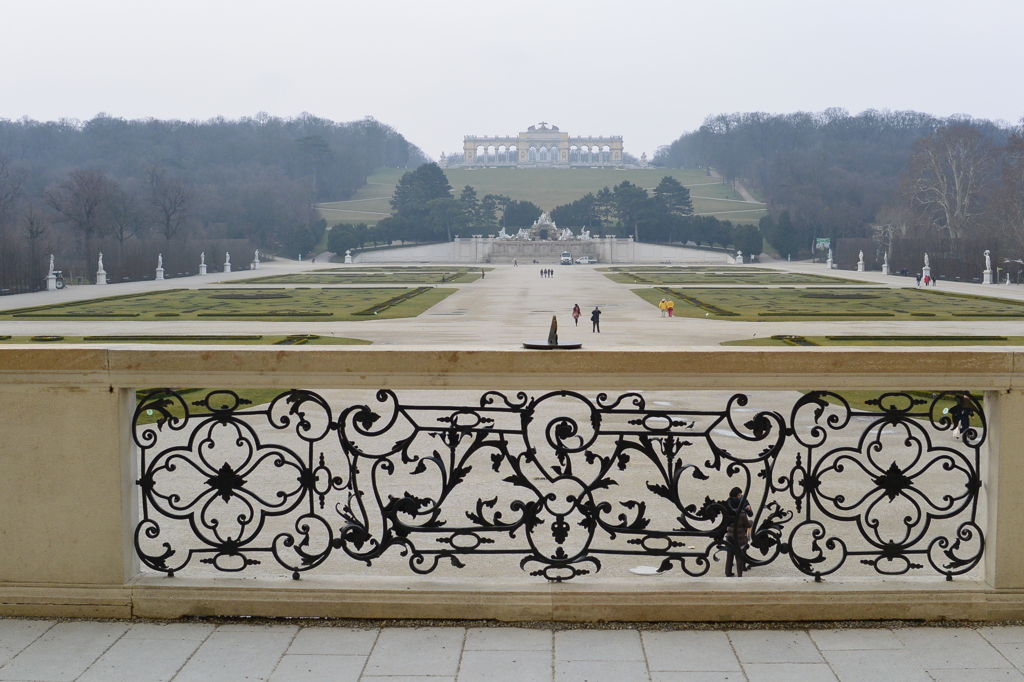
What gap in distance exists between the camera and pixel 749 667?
3.98m

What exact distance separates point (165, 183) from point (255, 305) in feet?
192

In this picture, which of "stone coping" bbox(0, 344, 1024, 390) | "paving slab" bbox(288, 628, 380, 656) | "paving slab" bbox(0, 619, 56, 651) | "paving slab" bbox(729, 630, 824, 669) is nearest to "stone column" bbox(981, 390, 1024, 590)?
"stone coping" bbox(0, 344, 1024, 390)

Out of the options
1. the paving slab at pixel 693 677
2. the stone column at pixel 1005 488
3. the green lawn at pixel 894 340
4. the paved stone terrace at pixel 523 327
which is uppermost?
the stone column at pixel 1005 488

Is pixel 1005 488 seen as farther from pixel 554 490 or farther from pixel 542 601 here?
pixel 554 490

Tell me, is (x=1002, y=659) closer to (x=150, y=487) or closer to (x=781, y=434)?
(x=781, y=434)

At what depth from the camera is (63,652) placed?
4.16 meters

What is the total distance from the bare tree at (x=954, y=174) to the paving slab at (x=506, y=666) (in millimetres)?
76618

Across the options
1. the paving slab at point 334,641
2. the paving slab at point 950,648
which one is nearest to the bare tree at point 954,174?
the paving slab at point 950,648

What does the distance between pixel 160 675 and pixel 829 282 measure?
60.0 m

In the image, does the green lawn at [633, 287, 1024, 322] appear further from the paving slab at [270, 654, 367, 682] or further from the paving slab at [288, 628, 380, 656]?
the paving slab at [270, 654, 367, 682]

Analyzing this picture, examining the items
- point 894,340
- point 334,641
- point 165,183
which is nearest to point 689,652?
point 334,641

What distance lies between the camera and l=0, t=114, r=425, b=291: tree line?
71875 mm

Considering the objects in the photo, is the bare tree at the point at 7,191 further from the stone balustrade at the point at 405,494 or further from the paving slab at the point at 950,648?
the paving slab at the point at 950,648

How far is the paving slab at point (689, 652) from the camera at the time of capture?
13.1 feet
